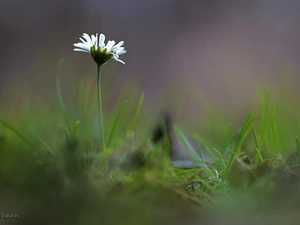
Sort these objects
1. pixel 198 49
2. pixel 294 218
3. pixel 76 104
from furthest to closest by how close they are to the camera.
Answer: pixel 198 49, pixel 76 104, pixel 294 218

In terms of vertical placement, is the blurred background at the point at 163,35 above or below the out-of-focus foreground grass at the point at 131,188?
above

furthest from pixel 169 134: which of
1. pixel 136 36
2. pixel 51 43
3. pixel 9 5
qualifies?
pixel 9 5

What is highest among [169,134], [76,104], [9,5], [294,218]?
[9,5]

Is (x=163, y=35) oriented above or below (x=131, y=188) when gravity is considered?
above

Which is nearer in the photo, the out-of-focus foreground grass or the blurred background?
the out-of-focus foreground grass

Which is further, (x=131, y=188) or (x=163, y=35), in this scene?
(x=163, y=35)

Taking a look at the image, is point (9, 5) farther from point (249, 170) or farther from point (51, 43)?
point (249, 170)

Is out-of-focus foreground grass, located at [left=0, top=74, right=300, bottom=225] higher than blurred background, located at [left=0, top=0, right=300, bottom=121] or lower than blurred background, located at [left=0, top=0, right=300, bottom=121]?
lower

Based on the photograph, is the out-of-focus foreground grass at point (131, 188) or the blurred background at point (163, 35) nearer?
the out-of-focus foreground grass at point (131, 188)
